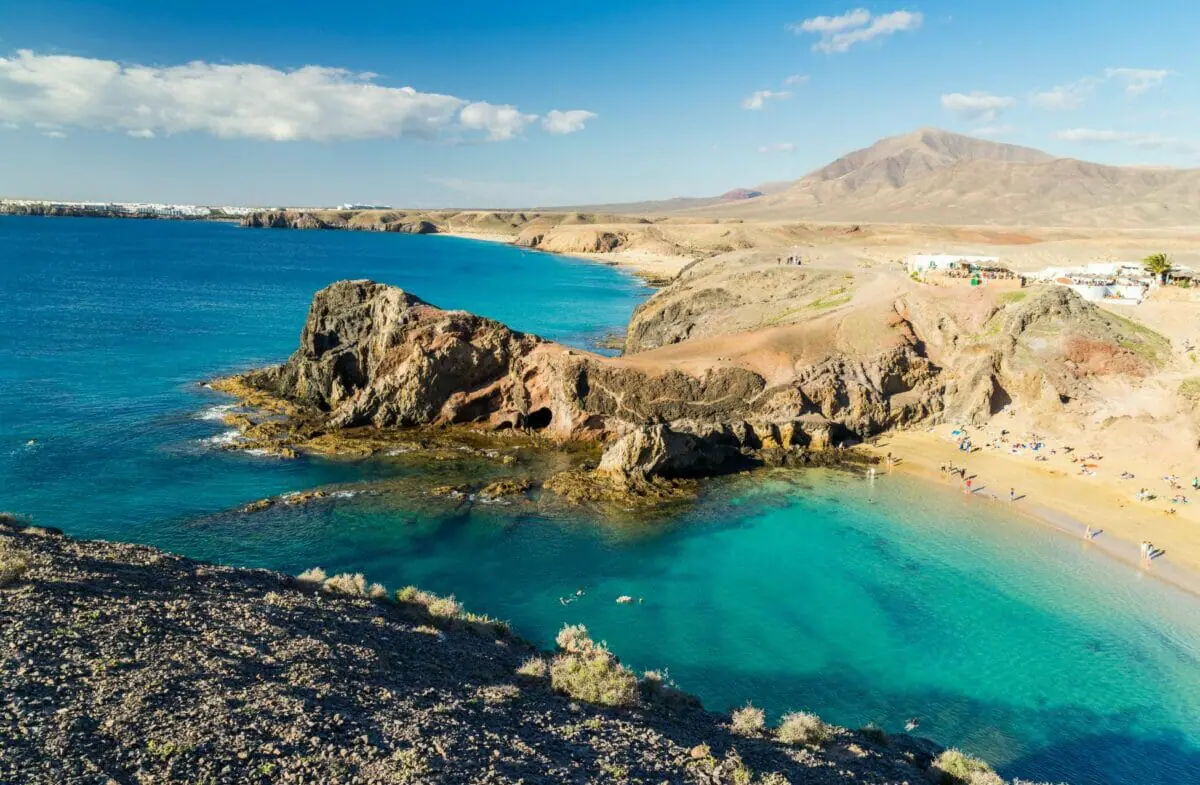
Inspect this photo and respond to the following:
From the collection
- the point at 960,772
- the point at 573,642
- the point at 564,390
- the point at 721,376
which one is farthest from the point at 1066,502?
the point at 573,642

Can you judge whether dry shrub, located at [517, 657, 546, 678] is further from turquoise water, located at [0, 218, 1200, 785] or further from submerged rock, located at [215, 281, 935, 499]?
submerged rock, located at [215, 281, 935, 499]

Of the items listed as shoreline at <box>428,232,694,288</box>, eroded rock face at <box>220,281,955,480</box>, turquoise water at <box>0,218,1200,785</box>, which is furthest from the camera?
shoreline at <box>428,232,694,288</box>

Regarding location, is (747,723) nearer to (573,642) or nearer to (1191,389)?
(573,642)

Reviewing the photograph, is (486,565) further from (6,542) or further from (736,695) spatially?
(6,542)

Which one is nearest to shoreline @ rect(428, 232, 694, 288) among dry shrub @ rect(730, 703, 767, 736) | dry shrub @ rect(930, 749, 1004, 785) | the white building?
the white building

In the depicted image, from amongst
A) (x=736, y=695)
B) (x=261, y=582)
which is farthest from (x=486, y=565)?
(x=736, y=695)

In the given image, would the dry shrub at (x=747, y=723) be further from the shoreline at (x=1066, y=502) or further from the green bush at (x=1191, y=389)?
the green bush at (x=1191, y=389)
